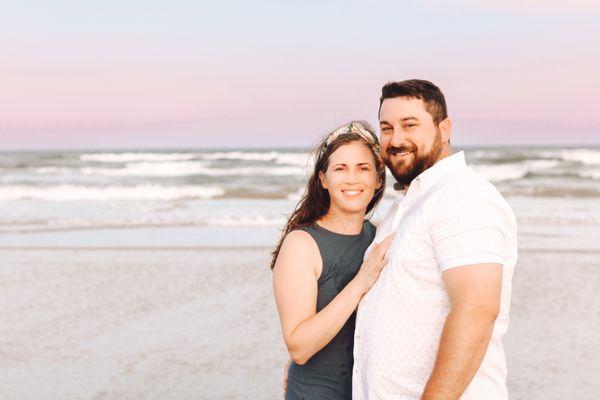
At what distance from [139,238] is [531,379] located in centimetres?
878

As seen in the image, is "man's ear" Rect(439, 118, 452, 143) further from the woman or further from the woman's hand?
the woman

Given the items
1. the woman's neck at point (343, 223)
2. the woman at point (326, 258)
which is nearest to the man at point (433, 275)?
the woman at point (326, 258)

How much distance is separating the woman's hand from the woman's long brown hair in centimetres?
58

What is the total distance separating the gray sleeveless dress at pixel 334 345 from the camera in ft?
9.84

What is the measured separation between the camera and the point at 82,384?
18.6ft

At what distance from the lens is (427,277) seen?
2.30 meters

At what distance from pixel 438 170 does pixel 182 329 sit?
5.09m

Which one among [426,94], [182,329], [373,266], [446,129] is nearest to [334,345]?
[373,266]

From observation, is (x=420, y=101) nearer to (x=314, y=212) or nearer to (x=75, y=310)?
(x=314, y=212)

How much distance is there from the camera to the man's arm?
214cm

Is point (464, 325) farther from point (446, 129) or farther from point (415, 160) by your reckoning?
point (446, 129)

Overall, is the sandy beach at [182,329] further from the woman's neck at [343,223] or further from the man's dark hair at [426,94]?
the man's dark hair at [426,94]

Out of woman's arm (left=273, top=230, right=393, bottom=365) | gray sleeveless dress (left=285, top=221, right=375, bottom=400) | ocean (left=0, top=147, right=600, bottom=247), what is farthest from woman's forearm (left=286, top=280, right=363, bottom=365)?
ocean (left=0, top=147, right=600, bottom=247)

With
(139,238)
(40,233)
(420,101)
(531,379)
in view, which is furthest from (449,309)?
(40,233)
